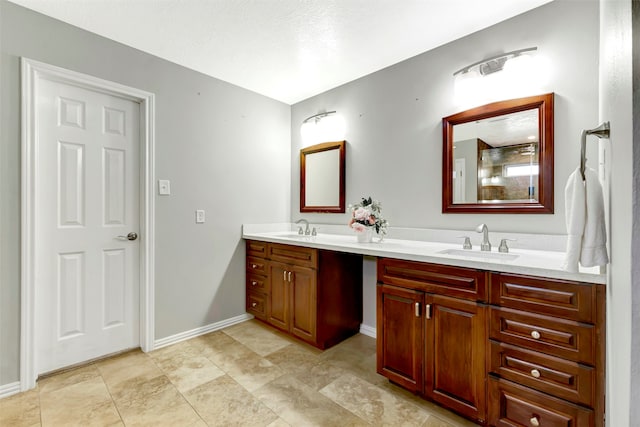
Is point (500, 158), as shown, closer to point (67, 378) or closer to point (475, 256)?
point (475, 256)

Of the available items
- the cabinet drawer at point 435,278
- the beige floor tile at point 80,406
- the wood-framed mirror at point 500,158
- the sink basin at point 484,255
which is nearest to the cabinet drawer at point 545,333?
the cabinet drawer at point 435,278

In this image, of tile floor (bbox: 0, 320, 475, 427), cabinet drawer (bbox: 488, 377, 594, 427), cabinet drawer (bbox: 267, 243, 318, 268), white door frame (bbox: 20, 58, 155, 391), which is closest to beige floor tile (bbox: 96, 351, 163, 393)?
tile floor (bbox: 0, 320, 475, 427)

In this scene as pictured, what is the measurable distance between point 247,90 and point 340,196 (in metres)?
1.44

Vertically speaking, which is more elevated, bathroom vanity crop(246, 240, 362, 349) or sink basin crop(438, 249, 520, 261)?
sink basin crop(438, 249, 520, 261)

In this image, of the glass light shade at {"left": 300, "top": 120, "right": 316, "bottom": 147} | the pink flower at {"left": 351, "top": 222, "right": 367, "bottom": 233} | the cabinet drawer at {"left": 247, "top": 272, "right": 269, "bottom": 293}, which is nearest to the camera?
the pink flower at {"left": 351, "top": 222, "right": 367, "bottom": 233}

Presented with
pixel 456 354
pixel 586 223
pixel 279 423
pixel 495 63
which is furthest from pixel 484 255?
pixel 279 423

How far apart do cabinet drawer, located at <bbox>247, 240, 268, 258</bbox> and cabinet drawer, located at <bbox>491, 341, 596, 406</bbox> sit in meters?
1.91

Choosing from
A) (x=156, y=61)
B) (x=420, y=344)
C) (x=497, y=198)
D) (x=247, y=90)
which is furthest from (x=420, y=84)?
(x=156, y=61)

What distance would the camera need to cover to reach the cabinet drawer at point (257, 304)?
274 cm

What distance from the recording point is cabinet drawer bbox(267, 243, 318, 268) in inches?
89.0

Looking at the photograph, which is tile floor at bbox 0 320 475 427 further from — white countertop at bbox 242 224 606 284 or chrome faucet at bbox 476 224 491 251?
chrome faucet at bbox 476 224 491 251

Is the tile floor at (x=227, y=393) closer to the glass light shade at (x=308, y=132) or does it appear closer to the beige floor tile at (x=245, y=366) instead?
the beige floor tile at (x=245, y=366)

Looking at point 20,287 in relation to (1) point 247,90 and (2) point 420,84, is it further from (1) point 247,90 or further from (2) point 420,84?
(2) point 420,84

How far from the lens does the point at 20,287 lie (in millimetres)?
1774
